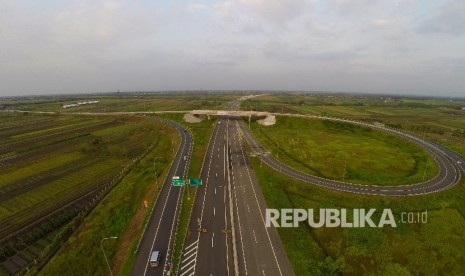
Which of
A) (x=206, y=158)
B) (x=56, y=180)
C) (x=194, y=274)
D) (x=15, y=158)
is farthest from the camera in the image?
(x=15, y=158)

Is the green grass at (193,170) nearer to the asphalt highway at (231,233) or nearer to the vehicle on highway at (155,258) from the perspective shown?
the asphalt highway at (231,233)

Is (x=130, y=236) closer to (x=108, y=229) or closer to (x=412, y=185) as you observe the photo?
(x=108, y=229)

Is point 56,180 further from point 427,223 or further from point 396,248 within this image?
point 427,223

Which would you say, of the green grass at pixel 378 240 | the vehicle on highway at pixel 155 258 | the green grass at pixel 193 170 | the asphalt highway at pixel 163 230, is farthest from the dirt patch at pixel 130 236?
the green grass at pixel 378 240

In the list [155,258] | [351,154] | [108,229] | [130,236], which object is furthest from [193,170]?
[351,154]

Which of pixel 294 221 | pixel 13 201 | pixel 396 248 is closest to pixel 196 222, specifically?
pixel 294 221

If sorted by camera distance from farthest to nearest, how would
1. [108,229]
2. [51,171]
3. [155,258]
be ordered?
[51,171], [108,229], [155,258]
